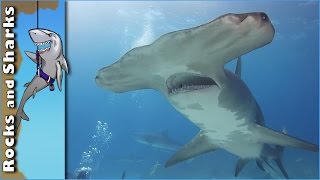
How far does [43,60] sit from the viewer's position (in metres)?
4.35

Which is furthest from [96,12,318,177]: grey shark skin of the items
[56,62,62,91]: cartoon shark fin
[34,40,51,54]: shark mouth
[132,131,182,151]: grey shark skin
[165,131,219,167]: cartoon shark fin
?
[34,40,51,54]: shark mouth

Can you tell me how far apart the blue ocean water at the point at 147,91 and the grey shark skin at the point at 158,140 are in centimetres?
8

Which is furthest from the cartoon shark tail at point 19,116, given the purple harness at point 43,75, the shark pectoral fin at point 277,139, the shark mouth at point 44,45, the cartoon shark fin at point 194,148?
the shark pectoral fin at point 277,139

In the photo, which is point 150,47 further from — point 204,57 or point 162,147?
Answer: point 162,147

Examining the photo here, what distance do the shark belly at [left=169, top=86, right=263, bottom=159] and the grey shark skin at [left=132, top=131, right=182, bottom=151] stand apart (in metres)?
0.93

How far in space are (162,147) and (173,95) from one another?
66.8 inches

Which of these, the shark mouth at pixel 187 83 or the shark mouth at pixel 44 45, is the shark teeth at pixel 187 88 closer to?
the shark mouth at pixel 187 83

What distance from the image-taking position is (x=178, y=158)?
176 inches

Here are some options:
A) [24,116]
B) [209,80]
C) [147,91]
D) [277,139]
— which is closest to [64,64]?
[24,116]

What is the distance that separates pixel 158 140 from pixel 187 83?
1658 mm

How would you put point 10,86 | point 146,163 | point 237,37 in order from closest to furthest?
point 237,37 < point 10,86 < point 146,163

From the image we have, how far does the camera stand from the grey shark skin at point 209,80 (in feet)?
9.77

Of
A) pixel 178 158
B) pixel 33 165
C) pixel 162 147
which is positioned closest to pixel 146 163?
pixel 162 147

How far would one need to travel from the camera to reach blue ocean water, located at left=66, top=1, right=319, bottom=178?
4.57 metres
